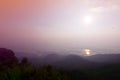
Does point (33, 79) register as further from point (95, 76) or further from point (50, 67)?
point (95, 76)

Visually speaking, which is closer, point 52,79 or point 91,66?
point 52,79

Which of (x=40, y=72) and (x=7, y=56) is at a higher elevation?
(x=7, y=56)

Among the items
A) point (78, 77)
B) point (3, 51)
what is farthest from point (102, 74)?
point (3, 51)

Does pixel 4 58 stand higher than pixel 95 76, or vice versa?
pixel 4 58

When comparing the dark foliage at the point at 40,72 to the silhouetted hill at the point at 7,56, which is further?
the silhouetted hill at the point at 7,56

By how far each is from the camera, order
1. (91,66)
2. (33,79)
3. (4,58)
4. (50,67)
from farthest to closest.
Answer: (91,66)
(4,58)
(50,67)
(33,79)

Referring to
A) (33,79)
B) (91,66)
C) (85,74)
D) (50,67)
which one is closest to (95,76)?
(85,74)

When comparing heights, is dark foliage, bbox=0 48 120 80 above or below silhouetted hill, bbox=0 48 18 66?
below

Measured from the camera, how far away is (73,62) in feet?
80.4

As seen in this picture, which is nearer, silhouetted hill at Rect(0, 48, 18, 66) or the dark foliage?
the dark foliage

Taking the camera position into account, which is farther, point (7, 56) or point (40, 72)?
point (7, 56)

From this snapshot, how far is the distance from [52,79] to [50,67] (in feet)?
2.48

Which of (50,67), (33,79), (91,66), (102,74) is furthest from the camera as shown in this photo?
(91,66)

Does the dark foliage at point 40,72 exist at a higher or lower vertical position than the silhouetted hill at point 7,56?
lower
